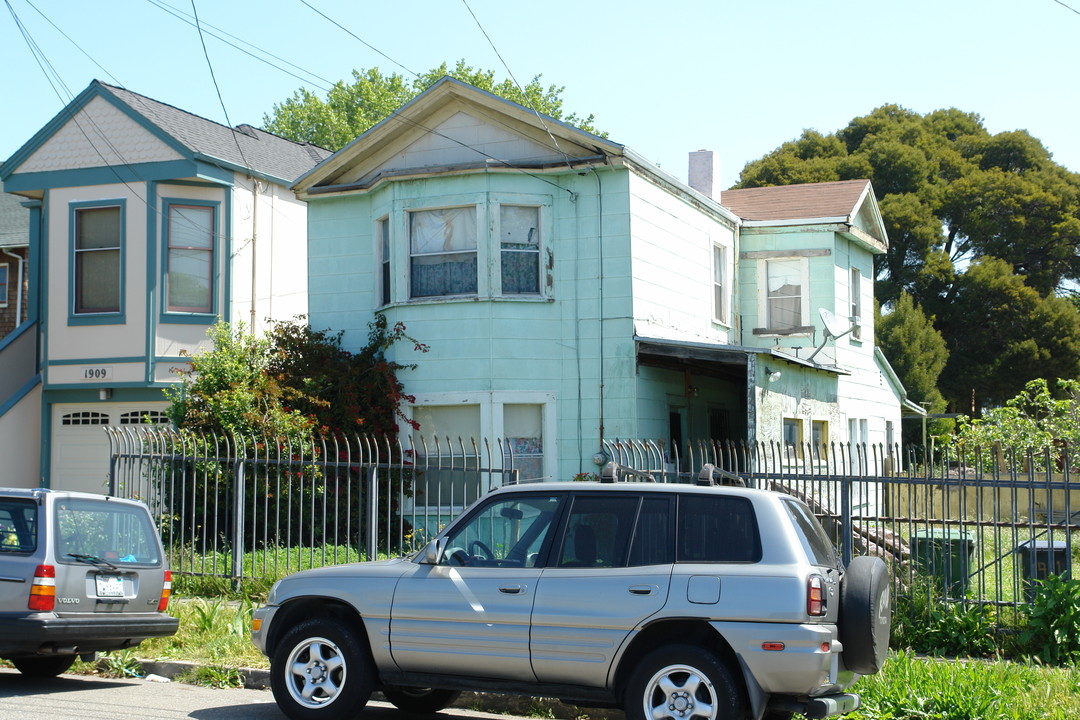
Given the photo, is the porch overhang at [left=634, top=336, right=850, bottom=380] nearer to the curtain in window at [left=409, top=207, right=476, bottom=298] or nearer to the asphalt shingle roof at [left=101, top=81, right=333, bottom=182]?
the curtain in window at [left=409, top=207, right=476, bottom=298]

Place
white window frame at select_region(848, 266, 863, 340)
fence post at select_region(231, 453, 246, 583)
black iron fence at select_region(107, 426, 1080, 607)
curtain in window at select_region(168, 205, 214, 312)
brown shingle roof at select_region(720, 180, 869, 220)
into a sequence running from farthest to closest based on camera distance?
white window frame at select_region(848, 266, 863, 340), brown shingle roof at select_region(720, 180, 869, 220), curtain in window at select_region(168, 205, 214, 312), fence post at select_region(231, 453, 246, 583), black iron fence at select_region(107, 426, 1080, 607)

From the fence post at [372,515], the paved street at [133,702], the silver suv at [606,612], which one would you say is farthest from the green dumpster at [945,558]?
the fence post at [372,515]

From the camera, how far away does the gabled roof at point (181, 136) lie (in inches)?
786

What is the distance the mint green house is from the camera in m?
16.5

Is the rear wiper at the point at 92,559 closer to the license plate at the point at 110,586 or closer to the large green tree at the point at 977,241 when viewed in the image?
the license plate at the point at 110,586

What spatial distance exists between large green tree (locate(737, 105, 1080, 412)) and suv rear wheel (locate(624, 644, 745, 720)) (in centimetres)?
3581

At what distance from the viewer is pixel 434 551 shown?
7.40 metres

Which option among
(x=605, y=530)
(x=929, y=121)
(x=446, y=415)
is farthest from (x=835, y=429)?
(x=929, y=121)

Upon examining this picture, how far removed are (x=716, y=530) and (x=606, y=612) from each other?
0.82m

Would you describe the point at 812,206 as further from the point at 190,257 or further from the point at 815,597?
the point at 815,597

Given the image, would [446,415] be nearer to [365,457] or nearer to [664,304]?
[365,457]

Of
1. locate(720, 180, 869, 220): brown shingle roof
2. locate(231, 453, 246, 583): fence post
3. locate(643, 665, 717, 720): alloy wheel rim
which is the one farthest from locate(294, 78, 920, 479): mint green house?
locate(643, 665, 717, 720): alloy wheel rim

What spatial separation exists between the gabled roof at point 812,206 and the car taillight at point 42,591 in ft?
49.7

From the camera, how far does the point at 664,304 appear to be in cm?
1766
